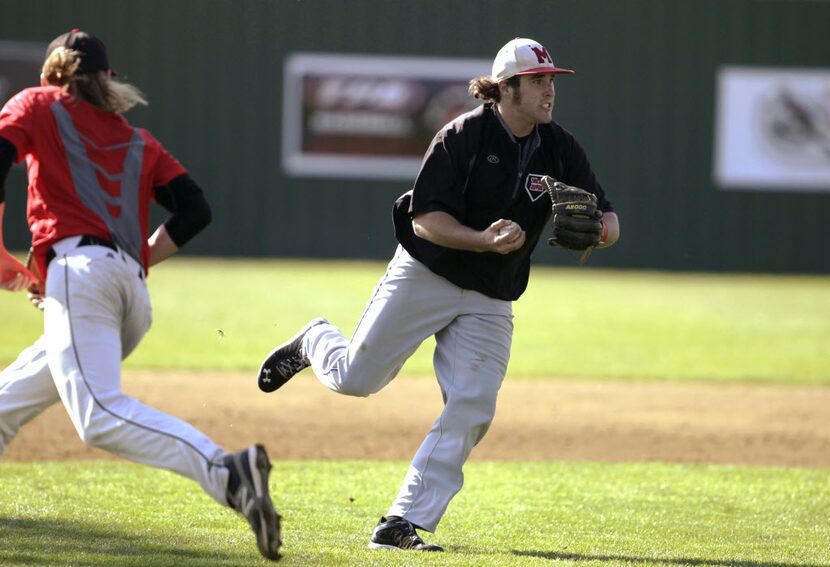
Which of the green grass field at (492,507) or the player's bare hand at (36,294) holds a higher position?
the player's bare hand at (36,294)

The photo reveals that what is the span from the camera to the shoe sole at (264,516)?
3779 millimetres

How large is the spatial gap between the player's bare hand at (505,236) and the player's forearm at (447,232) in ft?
0.14

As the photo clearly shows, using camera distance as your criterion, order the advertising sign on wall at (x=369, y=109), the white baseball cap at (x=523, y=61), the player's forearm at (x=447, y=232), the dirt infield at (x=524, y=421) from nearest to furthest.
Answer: the player's forearm at (x=447, y=232), the white baseball cap at (x=523, y=61), the dirt infield at (x=524, y=421), the advertising sign on wall at (x=369, y=109)

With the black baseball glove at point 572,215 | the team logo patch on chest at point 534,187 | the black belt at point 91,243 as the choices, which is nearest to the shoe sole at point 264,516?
the black belt at point 91,243

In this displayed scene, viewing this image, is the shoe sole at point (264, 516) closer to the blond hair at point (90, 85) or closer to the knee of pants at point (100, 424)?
the knee of pants at point (100, 424)

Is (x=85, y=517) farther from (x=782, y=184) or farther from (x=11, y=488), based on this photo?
(x=782, y=184)

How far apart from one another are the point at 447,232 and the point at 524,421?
4480 mm

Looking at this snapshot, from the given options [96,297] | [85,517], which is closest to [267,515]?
[96,297]

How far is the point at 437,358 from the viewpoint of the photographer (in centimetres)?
494

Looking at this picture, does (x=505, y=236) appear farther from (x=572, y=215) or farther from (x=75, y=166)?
(x=75, y=166)

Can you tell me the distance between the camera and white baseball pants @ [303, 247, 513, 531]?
4.73 m

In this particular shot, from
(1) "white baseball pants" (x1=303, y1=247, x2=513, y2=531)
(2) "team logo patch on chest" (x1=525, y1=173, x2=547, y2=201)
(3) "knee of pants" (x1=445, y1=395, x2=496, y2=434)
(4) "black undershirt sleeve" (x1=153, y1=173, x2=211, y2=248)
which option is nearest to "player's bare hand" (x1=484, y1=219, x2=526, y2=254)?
(2) "team logo patch on chest" (x1=525, y1=173, x2=547, y2=201)

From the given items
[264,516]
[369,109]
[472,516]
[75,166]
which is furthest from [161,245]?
[369,109]

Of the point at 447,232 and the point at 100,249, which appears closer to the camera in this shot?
the point at 100,249
